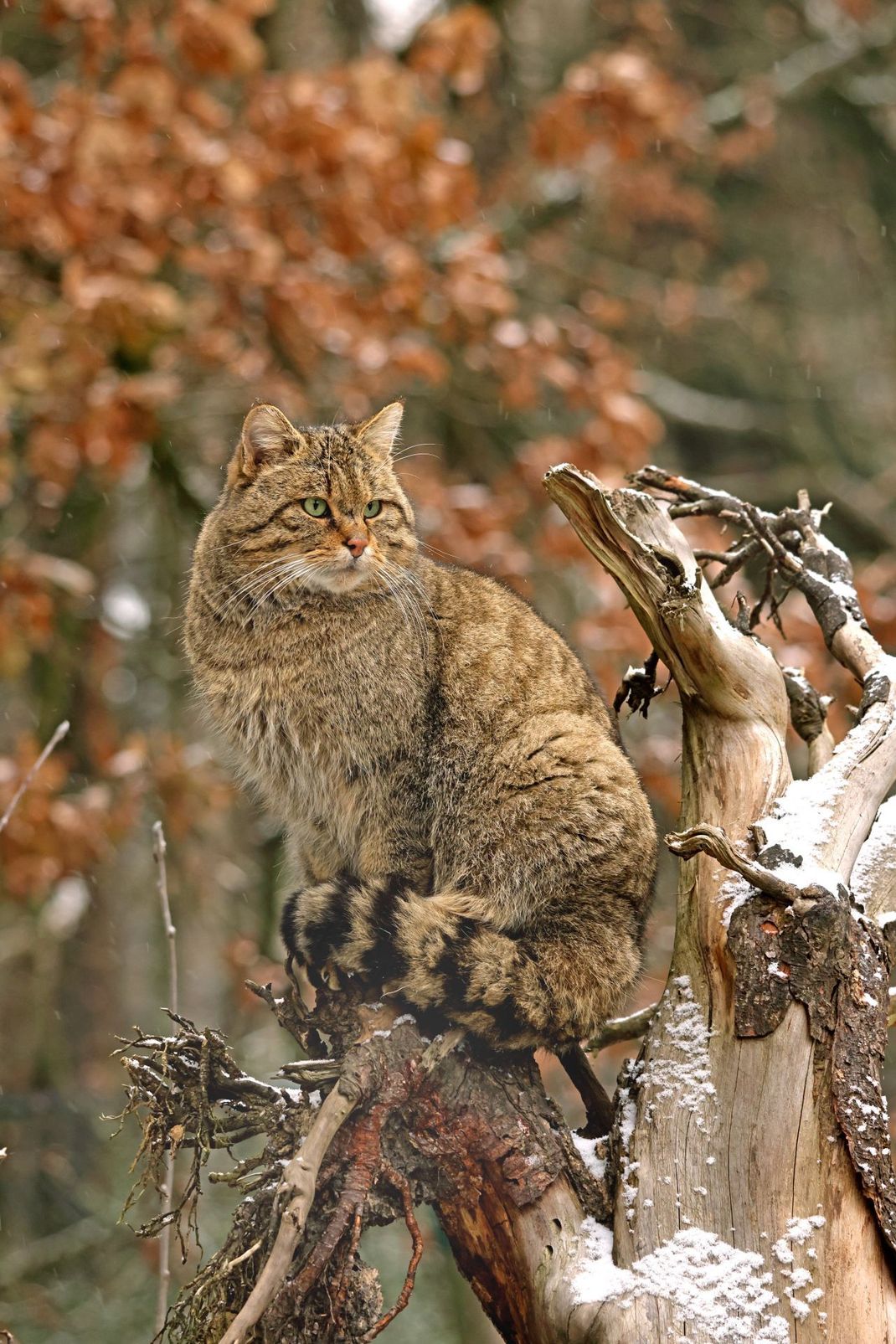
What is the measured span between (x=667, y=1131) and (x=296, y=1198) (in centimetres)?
75

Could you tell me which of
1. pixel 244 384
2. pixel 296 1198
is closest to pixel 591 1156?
pixel 296 1198

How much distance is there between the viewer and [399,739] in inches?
130

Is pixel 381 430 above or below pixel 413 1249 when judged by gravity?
above

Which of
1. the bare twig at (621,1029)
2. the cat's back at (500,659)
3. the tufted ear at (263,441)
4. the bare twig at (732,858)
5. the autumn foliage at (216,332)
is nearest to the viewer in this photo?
the bare twig at (732,858)

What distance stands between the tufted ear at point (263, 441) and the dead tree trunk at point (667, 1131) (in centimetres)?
86

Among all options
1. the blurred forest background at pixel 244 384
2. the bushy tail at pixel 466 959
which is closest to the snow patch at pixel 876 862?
the bushy tail at pixel 466 959

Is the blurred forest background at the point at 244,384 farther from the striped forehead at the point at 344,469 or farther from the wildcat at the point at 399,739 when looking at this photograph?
the striped forehead at the point at 344,469

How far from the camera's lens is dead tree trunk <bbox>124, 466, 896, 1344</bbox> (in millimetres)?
2400

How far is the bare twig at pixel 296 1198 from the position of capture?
88.2 inches

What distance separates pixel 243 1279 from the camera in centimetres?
254

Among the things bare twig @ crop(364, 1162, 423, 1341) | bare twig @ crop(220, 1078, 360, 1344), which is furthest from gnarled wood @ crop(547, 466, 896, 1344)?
bare twig @ crop(220, 1078, 360, 1344)

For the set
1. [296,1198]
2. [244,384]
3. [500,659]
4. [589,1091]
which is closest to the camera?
[296,1198]

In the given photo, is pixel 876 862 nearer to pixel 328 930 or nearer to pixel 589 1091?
pixel 589 1091

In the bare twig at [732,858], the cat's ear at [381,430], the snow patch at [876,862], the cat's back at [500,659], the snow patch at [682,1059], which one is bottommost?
the cat's back at [500,659]
